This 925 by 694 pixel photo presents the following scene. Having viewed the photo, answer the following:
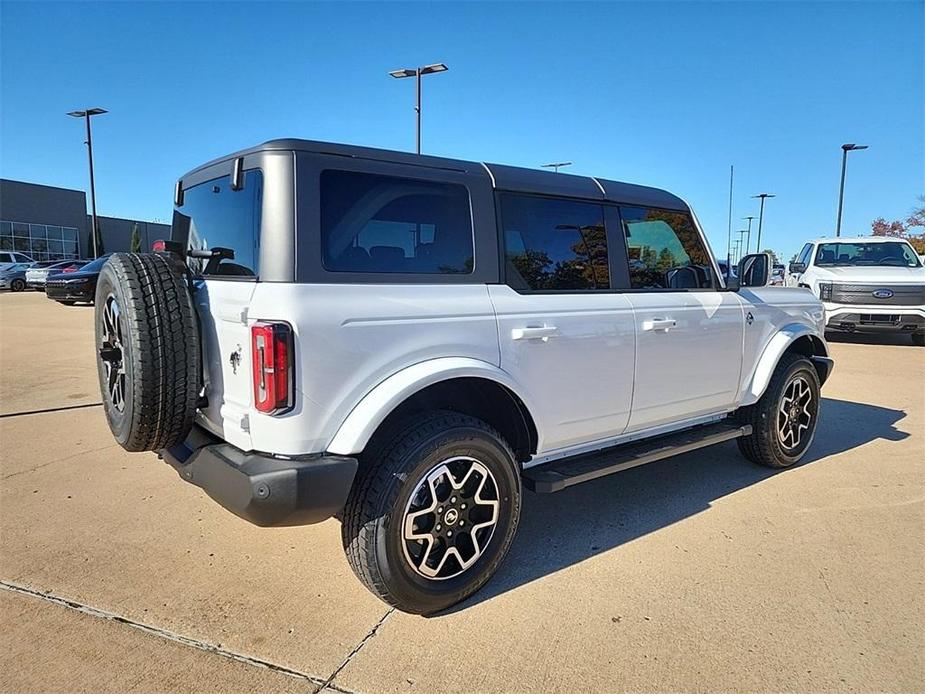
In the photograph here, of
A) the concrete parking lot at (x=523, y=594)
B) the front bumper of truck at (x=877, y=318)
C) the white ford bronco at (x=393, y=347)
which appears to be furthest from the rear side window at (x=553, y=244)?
the front bumper of truck at (x=877, y=318)

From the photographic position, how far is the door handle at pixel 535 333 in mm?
2914

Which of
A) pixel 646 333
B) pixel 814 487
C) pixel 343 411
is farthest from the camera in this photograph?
pixel 814 487

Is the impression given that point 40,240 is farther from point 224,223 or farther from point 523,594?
point 523,594

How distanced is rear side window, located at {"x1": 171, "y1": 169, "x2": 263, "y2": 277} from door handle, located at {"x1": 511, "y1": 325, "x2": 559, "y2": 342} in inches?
48.0

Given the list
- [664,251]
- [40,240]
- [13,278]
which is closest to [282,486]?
[664,251]

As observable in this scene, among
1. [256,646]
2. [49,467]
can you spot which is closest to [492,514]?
[256,646]

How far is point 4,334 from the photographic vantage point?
11.4 meters

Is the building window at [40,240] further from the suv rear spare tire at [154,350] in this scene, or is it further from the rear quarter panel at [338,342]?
the rear quarter panel at [338,342]

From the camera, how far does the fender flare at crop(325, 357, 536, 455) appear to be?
239 cm

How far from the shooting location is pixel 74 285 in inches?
677

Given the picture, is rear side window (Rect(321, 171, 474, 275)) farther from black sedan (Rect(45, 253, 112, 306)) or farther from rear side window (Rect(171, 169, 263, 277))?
black sedan (Rect(45, 253, 112, 306))

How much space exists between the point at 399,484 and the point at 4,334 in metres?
12.2

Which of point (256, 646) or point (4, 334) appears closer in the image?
point (256, 646)

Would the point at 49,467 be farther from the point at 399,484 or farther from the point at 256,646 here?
the point at 399,484
